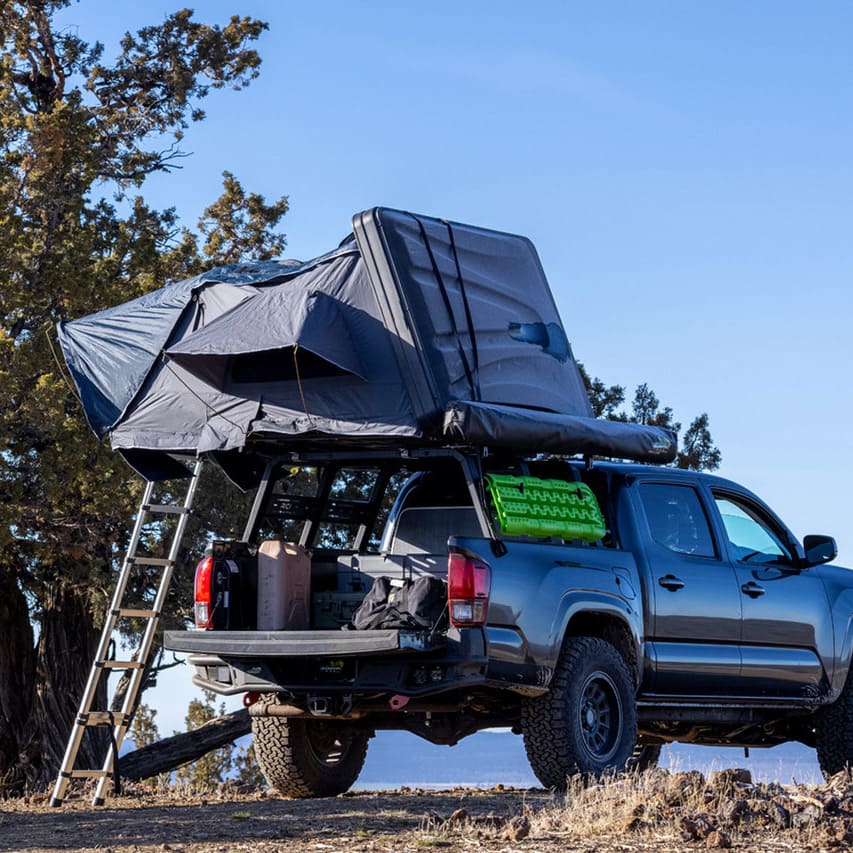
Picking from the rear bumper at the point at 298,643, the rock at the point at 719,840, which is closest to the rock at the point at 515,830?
the rock at the point at 719,840

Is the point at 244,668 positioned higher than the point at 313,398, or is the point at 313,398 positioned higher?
the point at 313,398

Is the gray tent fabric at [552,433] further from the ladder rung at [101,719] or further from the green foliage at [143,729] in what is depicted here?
the green foliage at [143,729]

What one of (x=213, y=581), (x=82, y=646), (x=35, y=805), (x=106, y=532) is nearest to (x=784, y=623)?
(x=213, y=581)

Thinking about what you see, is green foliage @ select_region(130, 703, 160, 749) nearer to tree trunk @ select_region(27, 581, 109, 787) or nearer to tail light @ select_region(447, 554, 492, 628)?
tree trunk @ select_region(27, 581, 109, 787)

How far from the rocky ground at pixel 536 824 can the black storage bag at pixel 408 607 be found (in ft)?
3.45

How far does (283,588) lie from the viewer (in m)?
9.79

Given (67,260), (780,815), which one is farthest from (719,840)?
(67,260)

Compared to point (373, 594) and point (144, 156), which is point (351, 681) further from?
point (144, 156)

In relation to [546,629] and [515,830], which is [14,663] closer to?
[546,629]

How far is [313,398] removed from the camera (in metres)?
9.47

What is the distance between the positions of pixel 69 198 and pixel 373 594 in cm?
1047

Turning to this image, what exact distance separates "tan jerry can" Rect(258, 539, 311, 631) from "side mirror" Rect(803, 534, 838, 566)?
3.69 metres

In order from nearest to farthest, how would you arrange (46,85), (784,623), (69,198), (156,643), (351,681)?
(351,681) → (784,623) → (69,198) → (156,643) → (46,85)

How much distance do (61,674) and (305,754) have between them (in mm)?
10323
